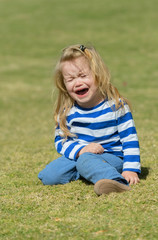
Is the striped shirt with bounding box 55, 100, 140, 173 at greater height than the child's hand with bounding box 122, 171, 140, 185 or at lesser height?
greater

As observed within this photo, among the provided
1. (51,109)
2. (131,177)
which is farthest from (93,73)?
(51,109)

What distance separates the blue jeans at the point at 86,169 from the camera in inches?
161

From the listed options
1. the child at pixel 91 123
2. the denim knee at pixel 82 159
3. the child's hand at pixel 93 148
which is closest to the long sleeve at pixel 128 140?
the child at pixel 91 123

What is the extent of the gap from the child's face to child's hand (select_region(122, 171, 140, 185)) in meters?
0.79

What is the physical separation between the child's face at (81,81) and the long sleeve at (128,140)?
1.06ft

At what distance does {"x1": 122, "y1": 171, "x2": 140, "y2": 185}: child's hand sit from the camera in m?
4.28

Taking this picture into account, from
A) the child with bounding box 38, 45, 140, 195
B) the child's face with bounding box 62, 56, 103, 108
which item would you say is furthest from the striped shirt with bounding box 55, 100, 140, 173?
the child's face with bounding box 62, 56, 103, 108

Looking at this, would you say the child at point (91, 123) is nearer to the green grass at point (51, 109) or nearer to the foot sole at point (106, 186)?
the green grass at point (51, 109)

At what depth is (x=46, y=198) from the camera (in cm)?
402

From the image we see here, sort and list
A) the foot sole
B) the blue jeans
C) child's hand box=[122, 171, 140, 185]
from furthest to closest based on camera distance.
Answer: child's hand box=[122, 171, 140, 185]
the blue jeans
the foot sole

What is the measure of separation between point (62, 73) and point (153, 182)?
1414 millimetres

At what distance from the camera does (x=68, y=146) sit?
182 inches

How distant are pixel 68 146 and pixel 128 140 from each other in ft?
1.99

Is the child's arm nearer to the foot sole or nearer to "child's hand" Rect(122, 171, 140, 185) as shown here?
"child's hand" Rect(122, 171, 140, 185)
